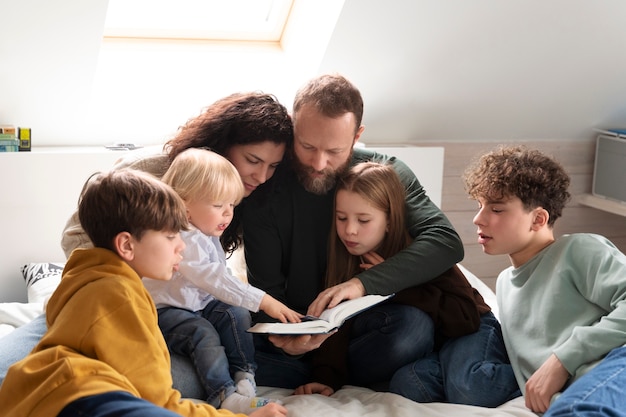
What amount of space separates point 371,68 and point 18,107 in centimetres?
132

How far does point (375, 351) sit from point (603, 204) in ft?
6.98

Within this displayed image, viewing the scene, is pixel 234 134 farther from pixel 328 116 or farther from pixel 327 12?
pixel 327 12

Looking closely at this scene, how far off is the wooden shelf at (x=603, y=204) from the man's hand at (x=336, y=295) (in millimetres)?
2044

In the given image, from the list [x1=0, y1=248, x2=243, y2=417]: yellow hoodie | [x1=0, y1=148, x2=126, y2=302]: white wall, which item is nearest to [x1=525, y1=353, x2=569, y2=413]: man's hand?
[x1=0, y1=248, x2=243, y2=417]: yellow hoodie

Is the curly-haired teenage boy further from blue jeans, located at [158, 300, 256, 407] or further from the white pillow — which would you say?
the white pillow

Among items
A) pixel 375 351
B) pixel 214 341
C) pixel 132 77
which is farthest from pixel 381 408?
pixel 132 77

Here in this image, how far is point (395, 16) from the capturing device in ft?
9.98

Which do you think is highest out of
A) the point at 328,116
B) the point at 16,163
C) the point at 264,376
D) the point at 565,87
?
the point at 565,87

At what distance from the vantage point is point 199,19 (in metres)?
3.33

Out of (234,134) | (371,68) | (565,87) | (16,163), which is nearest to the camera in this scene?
(234,134)

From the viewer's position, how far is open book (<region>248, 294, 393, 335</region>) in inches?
76.4

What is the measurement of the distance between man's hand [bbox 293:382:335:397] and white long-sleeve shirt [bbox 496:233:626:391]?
0.47 m

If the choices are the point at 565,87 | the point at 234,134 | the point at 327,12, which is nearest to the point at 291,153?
the point at 234,134

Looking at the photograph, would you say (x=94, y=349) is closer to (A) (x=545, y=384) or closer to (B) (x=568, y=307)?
(A) (x=545, y=384)
